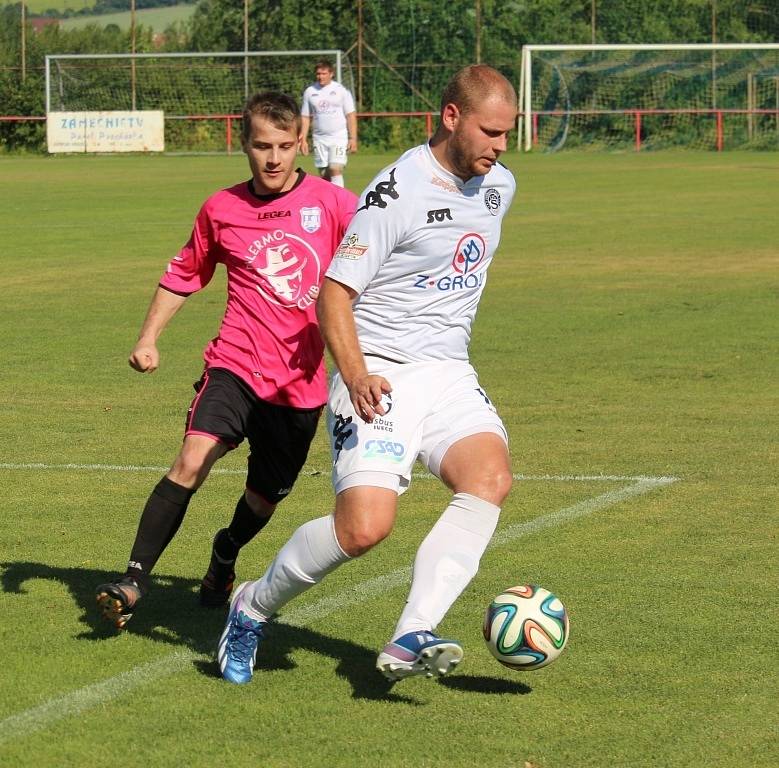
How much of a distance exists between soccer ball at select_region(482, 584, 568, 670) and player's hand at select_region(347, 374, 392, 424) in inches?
30.7

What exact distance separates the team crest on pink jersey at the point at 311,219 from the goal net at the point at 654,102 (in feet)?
142

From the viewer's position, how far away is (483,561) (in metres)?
6.69

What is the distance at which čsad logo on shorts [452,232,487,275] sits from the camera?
5.26 meters

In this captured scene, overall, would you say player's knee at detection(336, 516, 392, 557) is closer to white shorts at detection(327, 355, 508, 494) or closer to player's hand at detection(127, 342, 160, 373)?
white shorts at detection(327, 355, 508, 494)

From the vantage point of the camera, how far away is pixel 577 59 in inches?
2004

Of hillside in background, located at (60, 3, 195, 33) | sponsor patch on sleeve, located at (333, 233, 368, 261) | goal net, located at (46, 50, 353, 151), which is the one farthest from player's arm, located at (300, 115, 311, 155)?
hillside in background, located at (60, 3, 195, 33)

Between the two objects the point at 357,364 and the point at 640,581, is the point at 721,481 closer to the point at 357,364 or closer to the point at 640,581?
the point at 640,581

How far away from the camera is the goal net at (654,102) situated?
162 feet

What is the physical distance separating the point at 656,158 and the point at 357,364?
40.5 metres

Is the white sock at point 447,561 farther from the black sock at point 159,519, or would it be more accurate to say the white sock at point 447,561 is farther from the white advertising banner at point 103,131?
the white advertising banner at point 103,131

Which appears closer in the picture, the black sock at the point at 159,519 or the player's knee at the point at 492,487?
the player's knee at the point at 492,487

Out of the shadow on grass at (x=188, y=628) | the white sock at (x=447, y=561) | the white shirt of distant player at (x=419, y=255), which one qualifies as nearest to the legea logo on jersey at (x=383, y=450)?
the white sock at (x=447, y=561)

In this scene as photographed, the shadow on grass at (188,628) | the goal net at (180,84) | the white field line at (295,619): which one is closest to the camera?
the white field line at (295,619)

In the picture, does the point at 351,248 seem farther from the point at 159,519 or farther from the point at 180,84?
the point at 180,84
